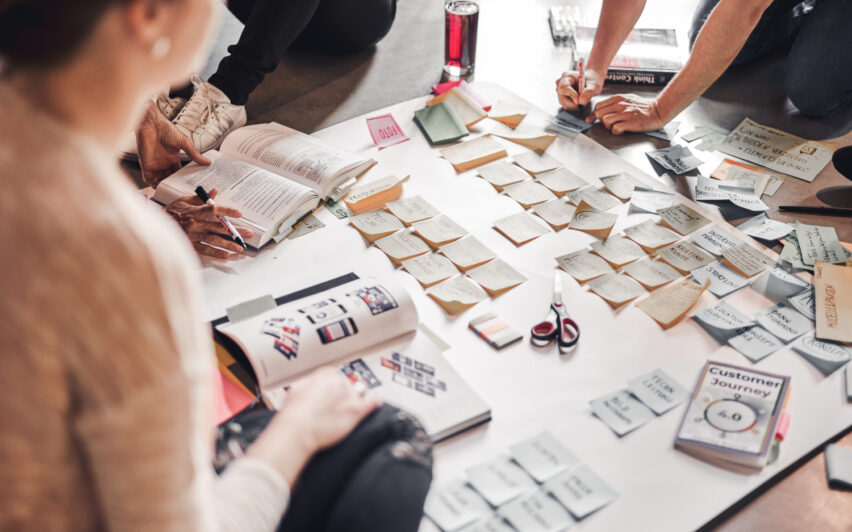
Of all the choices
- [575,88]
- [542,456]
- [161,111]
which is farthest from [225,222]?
[575,88]

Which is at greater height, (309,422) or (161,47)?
(161,47)

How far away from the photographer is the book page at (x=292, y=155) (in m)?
1.70

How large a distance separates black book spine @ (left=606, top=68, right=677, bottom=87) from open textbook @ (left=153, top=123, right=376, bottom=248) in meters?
0.91

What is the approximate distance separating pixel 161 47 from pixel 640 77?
1.90 metres

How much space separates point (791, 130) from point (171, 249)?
198 centimetres

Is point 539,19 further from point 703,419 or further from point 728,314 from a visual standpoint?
point 703,419

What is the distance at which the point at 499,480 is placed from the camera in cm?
108

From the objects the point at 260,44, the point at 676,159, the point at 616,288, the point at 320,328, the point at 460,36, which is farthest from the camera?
the point at 460,36

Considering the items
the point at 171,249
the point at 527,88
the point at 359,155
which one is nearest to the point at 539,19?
the point at 527,88

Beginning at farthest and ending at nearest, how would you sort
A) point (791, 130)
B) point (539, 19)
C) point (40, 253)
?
1. point (539, 19)
2. point (791, 130)
3. point (40, 253)

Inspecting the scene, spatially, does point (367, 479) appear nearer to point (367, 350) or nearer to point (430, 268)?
point (367, 350)

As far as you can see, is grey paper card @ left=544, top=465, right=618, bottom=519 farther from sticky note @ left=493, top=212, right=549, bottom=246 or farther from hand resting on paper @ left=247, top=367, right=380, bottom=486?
sticky note @ left=493, top=212, right=549, bottom=246

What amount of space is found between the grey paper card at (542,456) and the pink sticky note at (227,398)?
449 mm

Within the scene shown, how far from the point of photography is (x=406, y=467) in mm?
902
